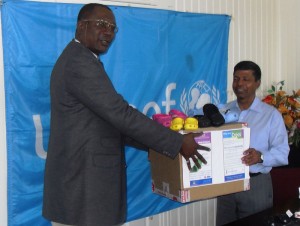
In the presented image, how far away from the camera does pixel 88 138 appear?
1572 mm

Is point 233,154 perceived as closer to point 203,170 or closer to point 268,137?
point 203,170

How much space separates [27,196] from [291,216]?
4.44ft

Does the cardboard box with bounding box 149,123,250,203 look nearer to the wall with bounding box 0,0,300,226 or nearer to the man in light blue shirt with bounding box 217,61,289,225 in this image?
the man in light blue shirt with bounding box 217,61,289,225

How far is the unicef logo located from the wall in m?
0.34

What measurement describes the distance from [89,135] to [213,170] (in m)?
0.67

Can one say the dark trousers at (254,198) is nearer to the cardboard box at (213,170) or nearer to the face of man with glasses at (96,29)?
the cardboard box at (213,170)

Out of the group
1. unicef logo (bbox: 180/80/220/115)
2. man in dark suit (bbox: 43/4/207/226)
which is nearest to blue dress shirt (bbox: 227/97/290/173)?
unicef logo (bbox: 180/80/220/115)

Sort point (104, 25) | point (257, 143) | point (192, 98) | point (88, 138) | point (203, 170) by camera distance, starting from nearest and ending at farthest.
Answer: point (88, 138) < point (104, 25) < point (203, 170) < point (257, 143) < point (192, 98)

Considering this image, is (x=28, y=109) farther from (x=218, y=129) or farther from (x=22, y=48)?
(x=218, y=129)

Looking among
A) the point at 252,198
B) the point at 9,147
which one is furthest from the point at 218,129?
the point at 9,147

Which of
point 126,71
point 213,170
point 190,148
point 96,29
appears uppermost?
point 96,29

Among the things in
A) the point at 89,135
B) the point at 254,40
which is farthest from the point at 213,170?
the point at 254,40

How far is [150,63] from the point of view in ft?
8.55

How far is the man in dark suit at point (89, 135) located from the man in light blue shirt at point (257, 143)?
0.76 meters
